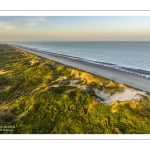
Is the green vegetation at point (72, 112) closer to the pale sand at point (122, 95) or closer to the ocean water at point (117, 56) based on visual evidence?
the pale sand at point (122, 95)

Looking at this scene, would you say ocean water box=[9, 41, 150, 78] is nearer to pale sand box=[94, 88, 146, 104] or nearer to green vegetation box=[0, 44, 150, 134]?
pale sand box=[94, 88, 146, 104]

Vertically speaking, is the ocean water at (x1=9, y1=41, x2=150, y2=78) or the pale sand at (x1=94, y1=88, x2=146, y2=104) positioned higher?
the ocean water at (x1=9, y1=41, x2=150, y2=78)

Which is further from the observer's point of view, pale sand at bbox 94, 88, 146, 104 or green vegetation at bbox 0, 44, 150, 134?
pale sand at bbox 94, 88, 146, 104

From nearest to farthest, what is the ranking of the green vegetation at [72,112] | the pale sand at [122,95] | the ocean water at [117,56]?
the green vegetation at [72,112], the pale sand at [122,95], the ocean water at [117,56]

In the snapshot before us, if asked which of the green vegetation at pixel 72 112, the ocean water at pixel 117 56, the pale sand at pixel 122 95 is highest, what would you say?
the ocean water at pixel 117 56

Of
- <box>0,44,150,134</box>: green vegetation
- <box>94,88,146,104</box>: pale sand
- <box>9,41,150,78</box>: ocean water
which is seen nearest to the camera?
<box>0,44,150,134</box>: green vegetation

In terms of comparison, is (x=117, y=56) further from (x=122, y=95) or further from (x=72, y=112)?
(x=72, y=112)

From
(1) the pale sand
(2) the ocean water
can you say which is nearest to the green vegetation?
(1) the pale sand

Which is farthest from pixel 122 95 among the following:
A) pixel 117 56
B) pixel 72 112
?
pixel 117 56

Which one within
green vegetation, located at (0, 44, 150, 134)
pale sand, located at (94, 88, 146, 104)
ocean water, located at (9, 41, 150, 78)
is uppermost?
ocean water, located at (9, 41, 150, 78)

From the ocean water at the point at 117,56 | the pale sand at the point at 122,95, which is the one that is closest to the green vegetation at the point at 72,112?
the pale sand at the point at 122,95

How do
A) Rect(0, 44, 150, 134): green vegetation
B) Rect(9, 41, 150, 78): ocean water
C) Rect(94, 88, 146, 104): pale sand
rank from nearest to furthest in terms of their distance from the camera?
Rect(0, 44, 150, 134): green vegetation, Rect(94, 88, 146, 104): pale sand, Rect(9, 41, 150, 78): ocean water
